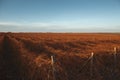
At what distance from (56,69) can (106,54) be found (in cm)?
445

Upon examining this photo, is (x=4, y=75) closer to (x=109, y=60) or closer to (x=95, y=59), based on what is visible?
(x=95, y=59)

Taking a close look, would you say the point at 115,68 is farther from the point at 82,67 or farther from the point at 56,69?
the point at 56,69

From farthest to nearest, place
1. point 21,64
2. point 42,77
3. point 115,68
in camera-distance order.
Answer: point 21,64 < point 115,68 < point 42,77

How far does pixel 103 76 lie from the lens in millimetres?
11039

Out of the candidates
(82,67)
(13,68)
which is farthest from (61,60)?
(13,68)

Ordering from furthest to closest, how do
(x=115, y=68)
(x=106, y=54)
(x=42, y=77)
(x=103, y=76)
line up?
(x=106, y=54) → (x=115, y=68) → (x=103, y=76) → (x=42, y=77)

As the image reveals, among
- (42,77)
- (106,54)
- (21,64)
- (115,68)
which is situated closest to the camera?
(42,77)

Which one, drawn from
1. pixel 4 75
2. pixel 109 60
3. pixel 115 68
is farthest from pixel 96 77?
pixel 4 75

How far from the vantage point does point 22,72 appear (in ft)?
37.4

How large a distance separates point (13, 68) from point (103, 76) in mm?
4761

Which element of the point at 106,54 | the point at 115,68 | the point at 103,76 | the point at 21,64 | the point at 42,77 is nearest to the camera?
the point at 42,77

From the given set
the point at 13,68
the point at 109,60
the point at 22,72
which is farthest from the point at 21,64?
the point at 109,60

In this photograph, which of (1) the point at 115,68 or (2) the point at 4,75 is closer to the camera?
(2) the point at 4,75

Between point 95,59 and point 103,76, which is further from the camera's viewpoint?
point 95,59
